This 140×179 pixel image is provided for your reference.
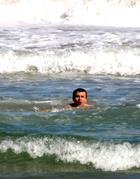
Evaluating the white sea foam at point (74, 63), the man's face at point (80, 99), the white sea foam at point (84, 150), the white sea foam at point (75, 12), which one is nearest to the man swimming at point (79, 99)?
the man's face at point (80, 99)

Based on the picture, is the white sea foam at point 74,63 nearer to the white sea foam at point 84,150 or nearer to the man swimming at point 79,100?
the man swimming at point 79,100

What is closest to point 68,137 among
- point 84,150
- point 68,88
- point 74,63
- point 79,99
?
point 84,150

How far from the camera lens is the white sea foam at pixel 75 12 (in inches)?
896

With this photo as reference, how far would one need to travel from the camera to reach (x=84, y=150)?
6348 mm

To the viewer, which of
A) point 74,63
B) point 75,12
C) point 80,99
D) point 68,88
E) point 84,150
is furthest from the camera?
point 75,12

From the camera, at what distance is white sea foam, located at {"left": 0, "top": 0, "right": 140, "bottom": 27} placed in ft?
74.7

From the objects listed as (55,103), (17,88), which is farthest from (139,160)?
(17,88)

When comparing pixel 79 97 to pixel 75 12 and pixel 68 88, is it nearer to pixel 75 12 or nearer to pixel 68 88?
pixel 68 88

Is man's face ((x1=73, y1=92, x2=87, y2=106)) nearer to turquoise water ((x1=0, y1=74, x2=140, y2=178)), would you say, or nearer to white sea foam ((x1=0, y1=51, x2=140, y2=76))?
turquoise water ((x1=0, y1=74, x2=140, y2=178))

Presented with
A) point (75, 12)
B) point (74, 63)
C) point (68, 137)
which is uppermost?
point (75, 12)

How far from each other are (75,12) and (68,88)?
12.7 metres

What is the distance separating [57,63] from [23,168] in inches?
354

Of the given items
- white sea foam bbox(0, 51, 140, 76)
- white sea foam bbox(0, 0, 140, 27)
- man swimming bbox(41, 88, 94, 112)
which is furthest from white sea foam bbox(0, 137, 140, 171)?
white sea foam bbox(0, 0, 140, 27)

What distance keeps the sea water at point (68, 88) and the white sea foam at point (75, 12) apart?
47 millimetres
